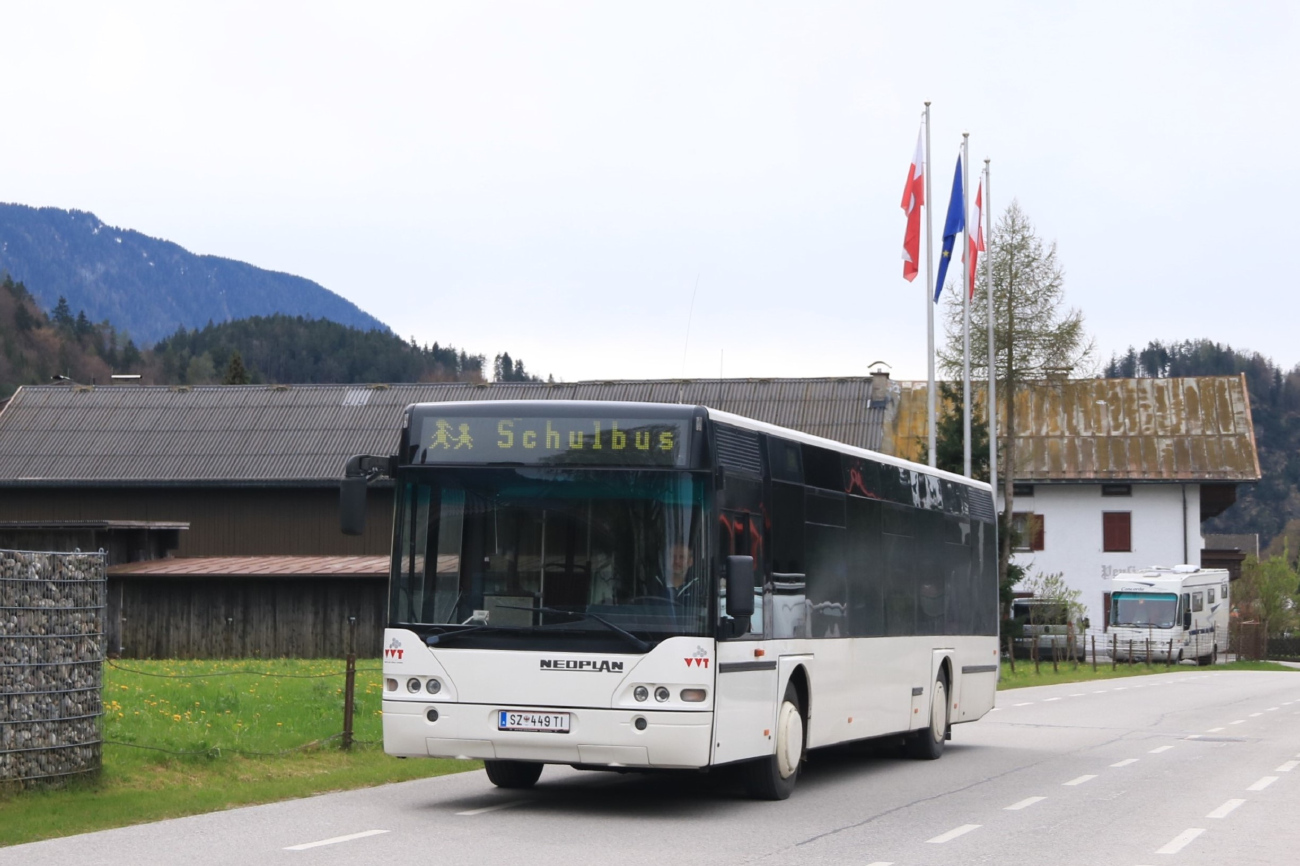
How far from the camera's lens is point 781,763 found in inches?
549

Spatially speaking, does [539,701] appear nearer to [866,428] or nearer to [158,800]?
[158,800]

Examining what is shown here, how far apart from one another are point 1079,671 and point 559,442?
132ft

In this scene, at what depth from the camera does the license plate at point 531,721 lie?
40.7 ft

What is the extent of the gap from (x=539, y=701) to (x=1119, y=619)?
51.0 m

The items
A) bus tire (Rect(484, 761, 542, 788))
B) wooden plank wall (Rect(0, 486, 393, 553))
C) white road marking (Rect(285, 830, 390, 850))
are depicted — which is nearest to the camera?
white road marking (Rect(285, 830, 390, 850))

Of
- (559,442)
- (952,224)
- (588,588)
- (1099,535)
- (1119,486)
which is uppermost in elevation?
(952,224)

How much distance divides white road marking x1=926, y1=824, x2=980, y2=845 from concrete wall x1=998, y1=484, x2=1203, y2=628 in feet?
193

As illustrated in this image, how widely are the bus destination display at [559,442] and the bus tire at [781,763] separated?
2.58m

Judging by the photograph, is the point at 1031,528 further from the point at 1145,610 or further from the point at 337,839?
the point at 337,839

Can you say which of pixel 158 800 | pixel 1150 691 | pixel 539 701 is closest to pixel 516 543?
pixel 539 701

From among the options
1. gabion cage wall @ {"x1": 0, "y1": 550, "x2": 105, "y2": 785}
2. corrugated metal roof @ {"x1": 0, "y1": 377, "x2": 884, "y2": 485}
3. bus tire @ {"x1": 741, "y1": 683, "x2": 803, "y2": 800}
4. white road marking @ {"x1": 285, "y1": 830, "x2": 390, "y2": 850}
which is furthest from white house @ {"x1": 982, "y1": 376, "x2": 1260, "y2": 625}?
white road marking @ {"x1": 285, "y1": 830, "x2": 390, "y2": 850}

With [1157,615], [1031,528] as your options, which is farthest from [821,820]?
[1031,528]

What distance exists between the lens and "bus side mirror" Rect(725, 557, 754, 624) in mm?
12297

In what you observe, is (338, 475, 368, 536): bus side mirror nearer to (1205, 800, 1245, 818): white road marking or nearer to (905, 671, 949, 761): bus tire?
(1205, 800, 1245, 818): white road marking
